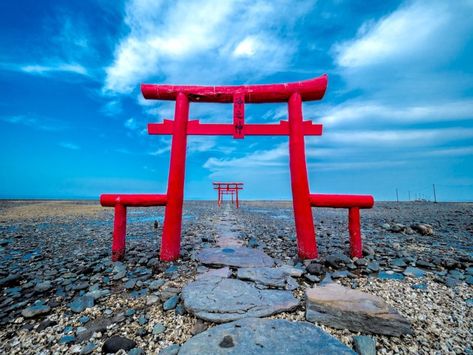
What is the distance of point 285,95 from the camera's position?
4516mm

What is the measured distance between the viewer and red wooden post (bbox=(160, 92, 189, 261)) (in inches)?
165

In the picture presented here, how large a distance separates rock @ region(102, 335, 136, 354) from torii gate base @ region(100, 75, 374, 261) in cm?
216

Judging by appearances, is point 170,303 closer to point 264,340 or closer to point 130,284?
point 130,284

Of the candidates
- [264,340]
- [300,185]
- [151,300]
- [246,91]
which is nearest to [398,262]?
[300,185]

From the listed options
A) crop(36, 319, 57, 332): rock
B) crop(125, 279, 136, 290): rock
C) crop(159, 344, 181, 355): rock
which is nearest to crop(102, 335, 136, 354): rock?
crop(159, 344, 181, 355): rock

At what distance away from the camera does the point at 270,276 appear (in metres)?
3.31

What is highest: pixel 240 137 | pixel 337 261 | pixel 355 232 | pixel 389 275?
pixel 240 137

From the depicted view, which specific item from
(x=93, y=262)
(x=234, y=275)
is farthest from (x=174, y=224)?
(x=93, y=262)

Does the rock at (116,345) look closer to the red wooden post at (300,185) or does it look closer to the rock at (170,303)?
the rock at (170,303)

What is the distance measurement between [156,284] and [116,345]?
4.10ft

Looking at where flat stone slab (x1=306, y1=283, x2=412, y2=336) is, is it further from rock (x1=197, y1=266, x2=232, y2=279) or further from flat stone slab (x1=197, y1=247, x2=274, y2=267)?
flat stone slab (x1=197, y1=247, x2=274, y2=267)

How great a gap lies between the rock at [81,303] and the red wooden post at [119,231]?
1.40 metres

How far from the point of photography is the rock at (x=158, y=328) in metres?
2.17

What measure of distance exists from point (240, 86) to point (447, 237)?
799 centimetres
